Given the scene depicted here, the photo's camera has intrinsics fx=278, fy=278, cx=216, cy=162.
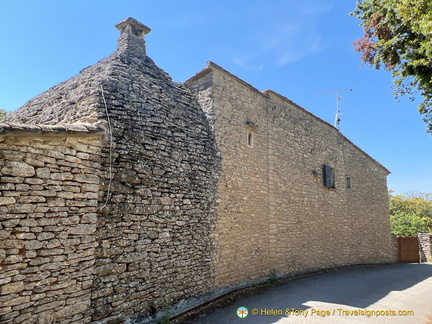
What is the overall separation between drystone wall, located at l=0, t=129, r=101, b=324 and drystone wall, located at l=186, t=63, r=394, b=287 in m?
3.21

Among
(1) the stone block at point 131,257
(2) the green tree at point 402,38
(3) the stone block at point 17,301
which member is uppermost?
(2) the green tree at point 402,38

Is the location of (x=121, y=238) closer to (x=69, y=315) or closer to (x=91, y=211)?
(x=91, y=211)

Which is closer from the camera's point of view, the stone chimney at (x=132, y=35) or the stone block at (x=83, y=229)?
the stone block at (x=83, y=229)

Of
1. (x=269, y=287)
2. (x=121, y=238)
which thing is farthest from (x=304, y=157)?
(x=121, y=238)

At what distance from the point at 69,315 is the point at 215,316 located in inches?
106

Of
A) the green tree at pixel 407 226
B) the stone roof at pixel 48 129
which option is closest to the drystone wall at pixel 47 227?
the stone roof at pixel 48 129

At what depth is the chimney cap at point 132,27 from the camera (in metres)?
6.06

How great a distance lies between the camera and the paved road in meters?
5.53

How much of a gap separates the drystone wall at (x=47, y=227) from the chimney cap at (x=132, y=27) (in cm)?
307

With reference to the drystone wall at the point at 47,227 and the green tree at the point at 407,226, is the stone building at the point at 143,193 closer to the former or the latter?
the drystone wall at the point at 47,227

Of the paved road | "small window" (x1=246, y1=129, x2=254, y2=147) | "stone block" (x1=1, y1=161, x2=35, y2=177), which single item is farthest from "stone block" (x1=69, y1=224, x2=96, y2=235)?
"small window" (x1=246, y1=129, x2=254, y2=147)

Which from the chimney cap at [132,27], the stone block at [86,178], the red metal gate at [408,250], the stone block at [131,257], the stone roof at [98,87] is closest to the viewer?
the stone block at [86,178]

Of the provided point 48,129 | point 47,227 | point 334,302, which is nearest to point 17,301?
point 47,227

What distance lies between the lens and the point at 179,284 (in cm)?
557
